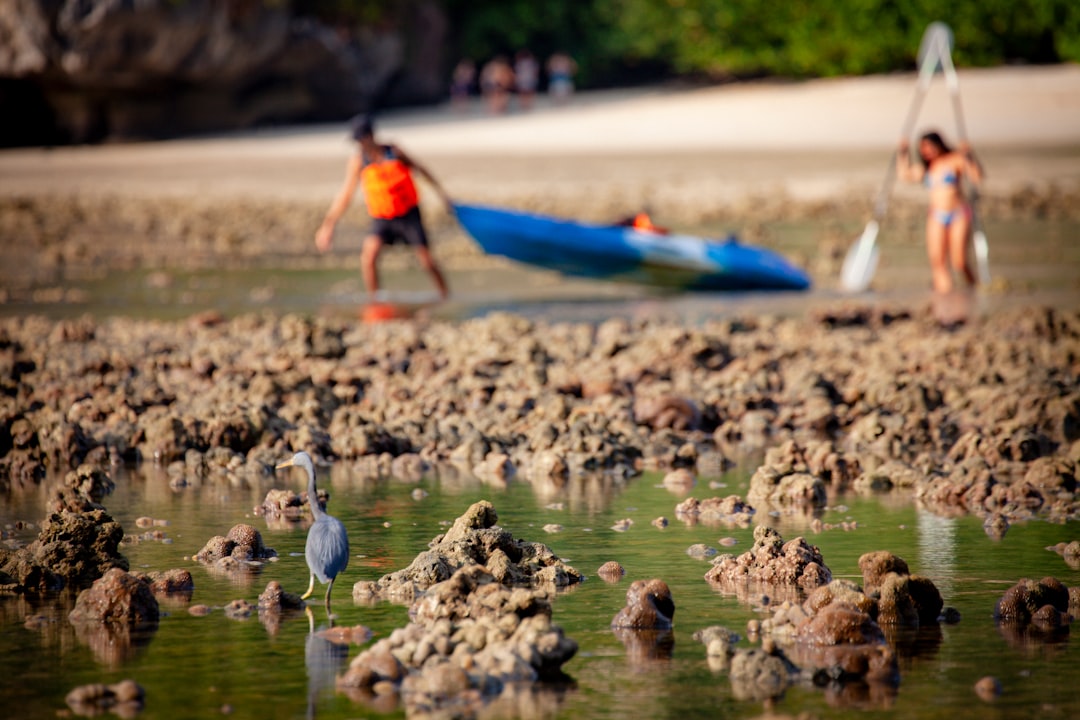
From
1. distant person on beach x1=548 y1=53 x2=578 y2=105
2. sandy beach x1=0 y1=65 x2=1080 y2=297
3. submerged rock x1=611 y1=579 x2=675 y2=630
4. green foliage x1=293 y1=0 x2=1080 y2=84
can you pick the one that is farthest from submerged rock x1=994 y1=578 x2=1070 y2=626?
distant person on beach x1=548 y1=53 x2=578 y2=105

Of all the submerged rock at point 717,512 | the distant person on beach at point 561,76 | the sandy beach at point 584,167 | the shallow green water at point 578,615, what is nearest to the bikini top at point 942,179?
the sandy beach at point 584,167

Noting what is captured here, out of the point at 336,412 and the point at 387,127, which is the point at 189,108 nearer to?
the point at 387,127

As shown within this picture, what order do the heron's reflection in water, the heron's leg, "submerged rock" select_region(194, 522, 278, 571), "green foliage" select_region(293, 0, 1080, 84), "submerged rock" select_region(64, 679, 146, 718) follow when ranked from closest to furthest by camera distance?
"submerged rock" select_region(64, 679, 146, 718) < the heron's reflection in water < the heron's leg < "submerged rock" select_region(194, 522, 278, 571) < "green foliage" select_region(293, 0, 1080, 84)

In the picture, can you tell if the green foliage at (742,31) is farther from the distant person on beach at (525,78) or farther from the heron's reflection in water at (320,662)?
the heron's reflection in water at (320,662)

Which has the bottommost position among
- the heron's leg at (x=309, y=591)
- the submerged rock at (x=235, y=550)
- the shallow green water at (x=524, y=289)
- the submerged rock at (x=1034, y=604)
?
the submerged rock at (x=1034, y=604)

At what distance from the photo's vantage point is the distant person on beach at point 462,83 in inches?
1670

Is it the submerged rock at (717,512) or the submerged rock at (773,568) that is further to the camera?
the submerged rock at (717,512)

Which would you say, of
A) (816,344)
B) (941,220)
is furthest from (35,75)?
(816,344)

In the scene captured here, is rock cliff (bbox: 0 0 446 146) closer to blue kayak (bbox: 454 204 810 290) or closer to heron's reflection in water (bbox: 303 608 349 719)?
blue kayak (bbox: 454 204 810 290)

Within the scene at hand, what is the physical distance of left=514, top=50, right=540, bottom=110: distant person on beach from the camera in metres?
42.3

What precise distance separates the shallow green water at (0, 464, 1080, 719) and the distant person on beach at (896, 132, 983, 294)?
7329mm

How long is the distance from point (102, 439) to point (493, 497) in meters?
2.30

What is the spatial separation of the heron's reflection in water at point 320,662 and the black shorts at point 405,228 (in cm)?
946

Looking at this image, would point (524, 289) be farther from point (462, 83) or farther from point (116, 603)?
point (462, 83)
